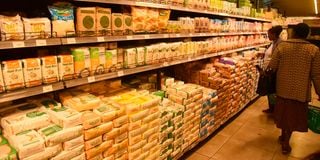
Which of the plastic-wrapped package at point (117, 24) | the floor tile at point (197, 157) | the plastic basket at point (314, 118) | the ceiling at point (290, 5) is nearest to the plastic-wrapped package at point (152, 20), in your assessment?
the plastic-wrapped package at point (117, 24)

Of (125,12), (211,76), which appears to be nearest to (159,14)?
(125,12)

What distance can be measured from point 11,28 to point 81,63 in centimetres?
57

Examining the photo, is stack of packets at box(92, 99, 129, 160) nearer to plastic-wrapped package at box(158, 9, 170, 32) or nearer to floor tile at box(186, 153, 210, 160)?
plastic-wrapped package at box(158, 9, 170, 32)

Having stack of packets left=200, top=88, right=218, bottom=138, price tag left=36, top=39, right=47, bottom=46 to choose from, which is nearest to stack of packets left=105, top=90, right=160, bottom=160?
price tag left=36, top=39, right=47, bottom=46

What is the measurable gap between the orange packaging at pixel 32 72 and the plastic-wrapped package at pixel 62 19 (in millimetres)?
257

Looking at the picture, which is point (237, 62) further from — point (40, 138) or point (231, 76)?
point (40, 138)

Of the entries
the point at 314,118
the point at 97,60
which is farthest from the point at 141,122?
the point at 314,118

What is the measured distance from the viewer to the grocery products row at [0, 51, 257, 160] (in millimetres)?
1703

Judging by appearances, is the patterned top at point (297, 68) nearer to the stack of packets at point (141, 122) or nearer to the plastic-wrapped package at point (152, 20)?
the plastic-wrapped package at point (152, 20)

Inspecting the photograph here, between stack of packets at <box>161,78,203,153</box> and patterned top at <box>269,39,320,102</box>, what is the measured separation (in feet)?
3.69

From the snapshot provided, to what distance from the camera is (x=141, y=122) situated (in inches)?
92.4

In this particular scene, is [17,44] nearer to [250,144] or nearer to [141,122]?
[141,122]

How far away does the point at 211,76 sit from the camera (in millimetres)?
3953

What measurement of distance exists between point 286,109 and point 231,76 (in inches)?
45.6
